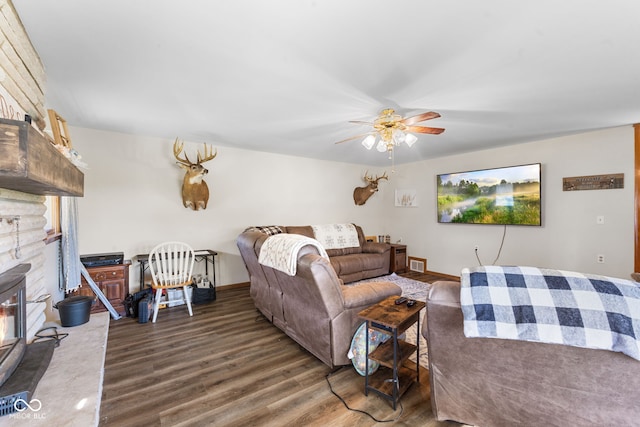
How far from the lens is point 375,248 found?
5301 mm

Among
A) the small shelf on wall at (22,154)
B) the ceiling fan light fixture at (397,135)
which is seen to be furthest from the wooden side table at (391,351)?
the small shelf on wall at (22,154)

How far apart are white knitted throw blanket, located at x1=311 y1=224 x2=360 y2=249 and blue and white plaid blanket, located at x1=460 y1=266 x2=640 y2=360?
3810mm

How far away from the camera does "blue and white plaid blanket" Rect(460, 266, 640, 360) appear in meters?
1.05

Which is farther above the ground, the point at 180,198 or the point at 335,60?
the point at 335,60

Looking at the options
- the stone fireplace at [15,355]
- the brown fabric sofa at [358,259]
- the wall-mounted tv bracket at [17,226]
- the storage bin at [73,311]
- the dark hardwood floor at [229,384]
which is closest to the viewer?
the stone fireplace at [15,355]

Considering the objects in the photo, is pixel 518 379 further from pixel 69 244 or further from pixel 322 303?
pixel 69 244

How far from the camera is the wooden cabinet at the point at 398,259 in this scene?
5473mm

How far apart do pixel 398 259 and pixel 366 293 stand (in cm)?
360

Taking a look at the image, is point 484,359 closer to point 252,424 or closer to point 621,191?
point 252,424

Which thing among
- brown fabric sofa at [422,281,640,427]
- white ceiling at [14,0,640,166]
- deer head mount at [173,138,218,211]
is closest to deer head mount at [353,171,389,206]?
white ceiling at [14,0,640,166]

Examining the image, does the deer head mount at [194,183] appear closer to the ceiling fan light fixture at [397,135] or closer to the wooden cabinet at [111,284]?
the wooden cabinet at [111,284]

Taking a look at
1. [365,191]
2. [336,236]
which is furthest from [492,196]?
[336,236]

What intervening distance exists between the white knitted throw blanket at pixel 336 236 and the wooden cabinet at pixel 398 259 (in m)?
0.79

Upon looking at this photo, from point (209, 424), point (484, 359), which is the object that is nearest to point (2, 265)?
point (209, 424)
